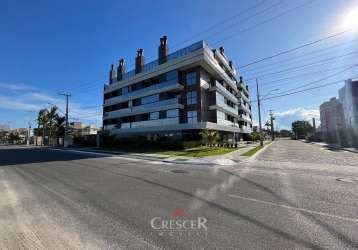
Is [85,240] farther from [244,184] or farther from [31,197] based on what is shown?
[244,184]

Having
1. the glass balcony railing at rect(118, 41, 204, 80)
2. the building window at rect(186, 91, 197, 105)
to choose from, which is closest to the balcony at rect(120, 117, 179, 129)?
the building window at rect(186, 91, 197, 105)

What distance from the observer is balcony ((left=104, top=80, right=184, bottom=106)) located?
35.4m

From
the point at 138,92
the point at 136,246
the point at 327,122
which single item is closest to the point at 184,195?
the point at 136,246

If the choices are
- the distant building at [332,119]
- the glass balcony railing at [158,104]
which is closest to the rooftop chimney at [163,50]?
the glass balcony railing at [158,104]

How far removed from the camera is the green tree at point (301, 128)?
107m

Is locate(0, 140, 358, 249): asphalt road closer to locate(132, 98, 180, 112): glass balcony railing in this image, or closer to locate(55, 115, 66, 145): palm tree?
locate(132, 98, 180, 112): glass balcony railing

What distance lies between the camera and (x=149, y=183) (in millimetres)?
8969

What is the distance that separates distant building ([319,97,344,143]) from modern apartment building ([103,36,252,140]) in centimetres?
2816

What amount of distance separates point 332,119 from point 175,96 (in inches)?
2819

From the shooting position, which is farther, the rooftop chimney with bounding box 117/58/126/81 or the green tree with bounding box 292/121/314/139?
the green tree with bounding box 292/121/314/139

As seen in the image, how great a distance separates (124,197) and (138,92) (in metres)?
37.3

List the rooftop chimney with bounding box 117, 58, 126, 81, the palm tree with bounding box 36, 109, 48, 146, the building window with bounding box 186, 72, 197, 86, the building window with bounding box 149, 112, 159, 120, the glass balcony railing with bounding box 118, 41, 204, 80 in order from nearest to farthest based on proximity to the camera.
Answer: the glass balcony railing with bounding box 118, 41, 204, 80
the building window with bounding box 186, 72, 197, 86
the building window with bounding box 149, 112, 159, 120
the rooftop chimney with bounding box 117, 58, 126, 81
the palm tree with bounding box 36, 109, 48, 146

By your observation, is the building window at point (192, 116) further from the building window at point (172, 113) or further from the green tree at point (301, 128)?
the green tree at point (301, 128)

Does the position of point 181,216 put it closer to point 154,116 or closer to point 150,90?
point 154,116
